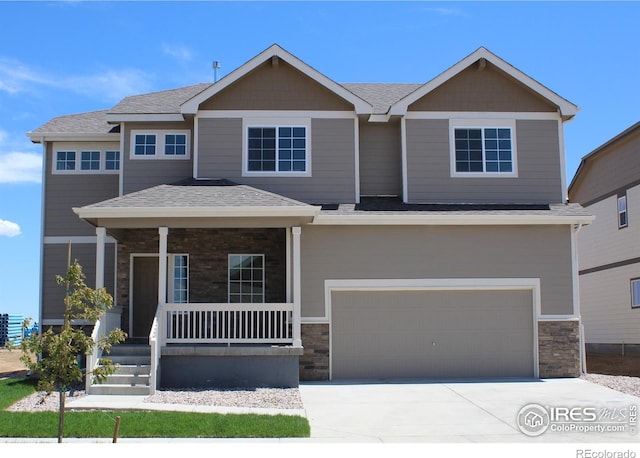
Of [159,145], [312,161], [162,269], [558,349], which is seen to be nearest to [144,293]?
[162,269]

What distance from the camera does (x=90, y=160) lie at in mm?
20094

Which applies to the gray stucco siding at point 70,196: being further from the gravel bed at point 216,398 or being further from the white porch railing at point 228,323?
the gravel bed at point 216,398

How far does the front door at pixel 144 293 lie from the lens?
18.3 metres

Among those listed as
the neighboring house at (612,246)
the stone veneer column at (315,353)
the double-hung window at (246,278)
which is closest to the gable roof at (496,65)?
the double-hung window at (246,278)

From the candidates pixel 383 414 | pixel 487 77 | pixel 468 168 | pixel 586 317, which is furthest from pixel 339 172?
pixel 586 317

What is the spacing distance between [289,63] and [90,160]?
6.28 metres

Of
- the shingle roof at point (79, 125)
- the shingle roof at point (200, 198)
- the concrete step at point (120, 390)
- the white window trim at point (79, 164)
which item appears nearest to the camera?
the concrete step at point (120, 390)

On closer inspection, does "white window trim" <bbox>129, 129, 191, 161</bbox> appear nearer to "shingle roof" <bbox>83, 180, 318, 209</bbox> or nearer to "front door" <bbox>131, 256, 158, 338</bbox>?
"shingle roof" <bbox>83, 180, 318, 209</bbox>

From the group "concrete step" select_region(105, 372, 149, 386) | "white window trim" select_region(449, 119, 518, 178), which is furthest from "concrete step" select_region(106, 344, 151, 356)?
"white window trim" select_region(449, 119, 518, 178)

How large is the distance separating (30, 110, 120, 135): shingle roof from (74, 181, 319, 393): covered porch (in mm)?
3456

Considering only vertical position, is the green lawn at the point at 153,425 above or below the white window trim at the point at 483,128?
below

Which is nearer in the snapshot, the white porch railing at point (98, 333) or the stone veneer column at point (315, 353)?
the white porch railing at point (98, 333)

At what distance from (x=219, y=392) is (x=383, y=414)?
12.4 ft

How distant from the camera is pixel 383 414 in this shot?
12172 mm
